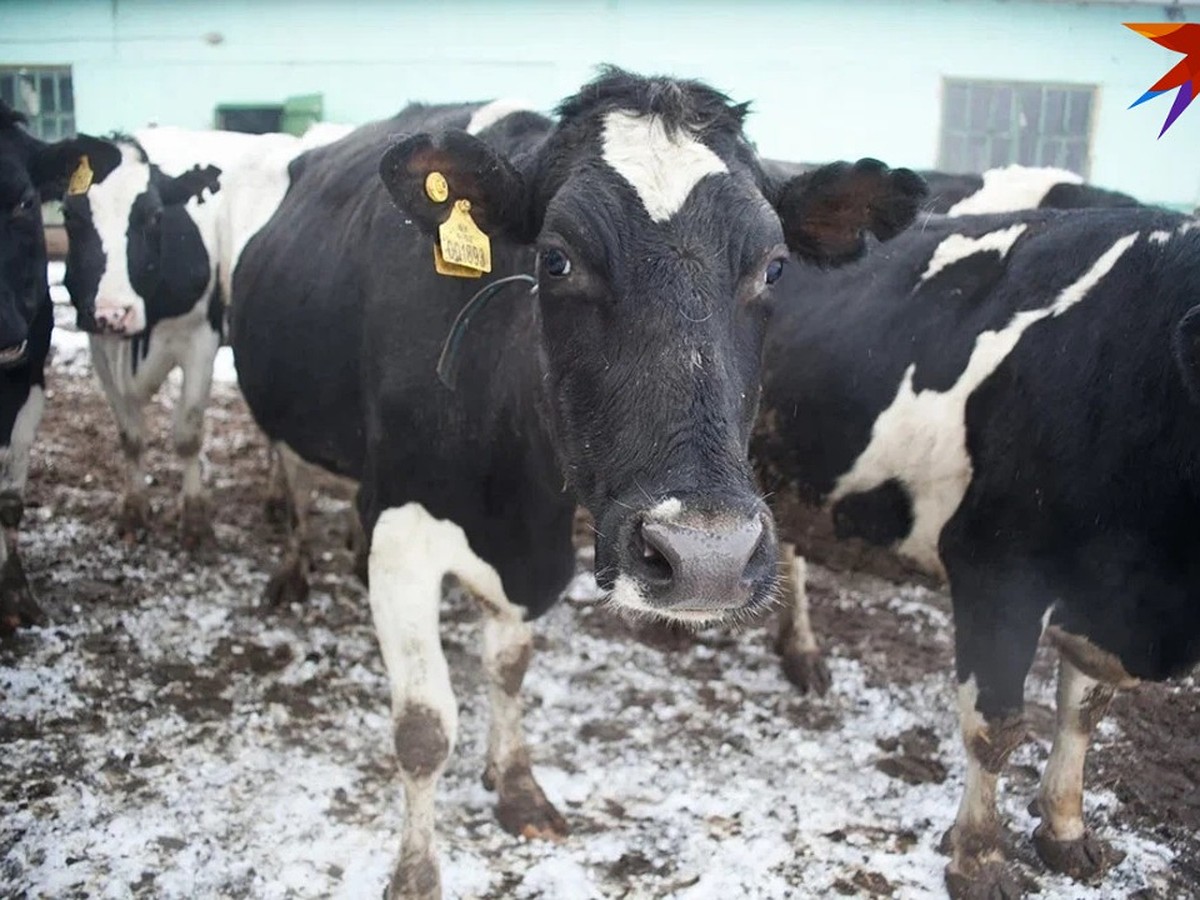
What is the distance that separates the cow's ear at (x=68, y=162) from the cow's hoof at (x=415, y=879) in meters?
3.37

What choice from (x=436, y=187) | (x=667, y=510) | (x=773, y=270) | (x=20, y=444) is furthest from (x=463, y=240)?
(x=20, y=444)

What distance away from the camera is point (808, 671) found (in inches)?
166

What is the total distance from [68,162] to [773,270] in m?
3.60

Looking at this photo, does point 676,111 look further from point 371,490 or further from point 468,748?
point 468,748

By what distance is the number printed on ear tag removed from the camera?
2385mm

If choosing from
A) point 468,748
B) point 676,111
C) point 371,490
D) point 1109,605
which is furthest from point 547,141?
point 468,748

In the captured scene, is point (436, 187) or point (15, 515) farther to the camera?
point (15, 515)

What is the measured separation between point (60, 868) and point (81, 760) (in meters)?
0.60

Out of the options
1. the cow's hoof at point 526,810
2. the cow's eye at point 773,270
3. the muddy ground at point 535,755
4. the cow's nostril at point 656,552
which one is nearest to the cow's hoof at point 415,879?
the muddy ground at point 535,755

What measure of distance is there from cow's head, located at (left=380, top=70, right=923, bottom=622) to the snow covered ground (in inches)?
61.5

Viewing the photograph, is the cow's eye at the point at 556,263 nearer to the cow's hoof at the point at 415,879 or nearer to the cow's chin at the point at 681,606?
the cow's chin at the point at 681,606

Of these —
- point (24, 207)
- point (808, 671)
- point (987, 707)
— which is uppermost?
point (24, 207)

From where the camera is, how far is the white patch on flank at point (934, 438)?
2959 millimetres

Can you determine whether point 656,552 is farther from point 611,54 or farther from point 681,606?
point 611,54
